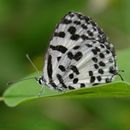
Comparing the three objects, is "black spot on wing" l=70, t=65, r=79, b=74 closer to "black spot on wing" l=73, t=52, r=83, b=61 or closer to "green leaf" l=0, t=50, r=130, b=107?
"black spot on wing" l=73, t=52, r=83, b=61

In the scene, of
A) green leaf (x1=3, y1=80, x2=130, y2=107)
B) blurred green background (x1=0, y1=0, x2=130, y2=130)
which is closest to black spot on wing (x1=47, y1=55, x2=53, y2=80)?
green leaf (x1=3, y1=80, x2=130, y2=107)

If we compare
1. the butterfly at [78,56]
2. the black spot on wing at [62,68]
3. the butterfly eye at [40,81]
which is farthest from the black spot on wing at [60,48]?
the butterfly eye at [40,81]

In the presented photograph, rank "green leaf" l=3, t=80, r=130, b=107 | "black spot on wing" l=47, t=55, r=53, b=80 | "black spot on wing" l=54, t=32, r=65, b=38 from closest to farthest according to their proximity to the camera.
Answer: "green leaf" l=3, t=80, r=130, b=107
"black spot on wing" l=54, t=32, r=65, b=38
"black spot on wing" l=47, t=55, r=53, b=80

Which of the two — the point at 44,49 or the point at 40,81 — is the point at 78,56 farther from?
the point at 44,49

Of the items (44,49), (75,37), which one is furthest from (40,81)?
(44,49)

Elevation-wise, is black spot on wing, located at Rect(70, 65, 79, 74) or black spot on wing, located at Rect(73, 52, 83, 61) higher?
black spot on wing, located at Rect(73, 52, 83, 61)
